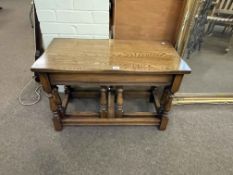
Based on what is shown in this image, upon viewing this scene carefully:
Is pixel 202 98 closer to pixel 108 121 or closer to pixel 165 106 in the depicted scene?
pixel 165 106

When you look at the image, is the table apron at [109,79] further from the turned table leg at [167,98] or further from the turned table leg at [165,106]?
the turned table leg at [165,106]

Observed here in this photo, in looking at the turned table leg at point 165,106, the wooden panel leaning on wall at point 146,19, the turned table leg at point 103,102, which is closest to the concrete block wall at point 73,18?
the wooden panel leaning on wall at point 146,19

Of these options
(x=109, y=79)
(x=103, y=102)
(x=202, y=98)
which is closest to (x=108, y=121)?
(x=103, y=102)

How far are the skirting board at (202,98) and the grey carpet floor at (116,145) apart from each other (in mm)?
62

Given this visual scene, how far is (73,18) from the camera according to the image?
1365 mm

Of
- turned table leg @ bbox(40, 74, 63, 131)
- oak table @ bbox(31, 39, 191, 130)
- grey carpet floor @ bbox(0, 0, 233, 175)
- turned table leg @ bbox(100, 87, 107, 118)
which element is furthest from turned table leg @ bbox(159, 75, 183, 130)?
turned table leg @ bbox(40, 74, 63, 131)

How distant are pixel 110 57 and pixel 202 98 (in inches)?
44.5

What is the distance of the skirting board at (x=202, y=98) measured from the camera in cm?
170

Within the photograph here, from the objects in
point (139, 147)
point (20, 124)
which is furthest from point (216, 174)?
point (20, 124)

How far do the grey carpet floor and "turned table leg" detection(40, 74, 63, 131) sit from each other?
4.5 inches

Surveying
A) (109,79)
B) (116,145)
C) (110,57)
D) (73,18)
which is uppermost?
(73,18)

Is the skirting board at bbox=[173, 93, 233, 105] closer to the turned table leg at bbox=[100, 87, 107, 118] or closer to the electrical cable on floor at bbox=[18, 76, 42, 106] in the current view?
the turned table leg at bbox=[100, 87, 107, 118]

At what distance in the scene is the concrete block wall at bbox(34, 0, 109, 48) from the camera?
4.27 feet

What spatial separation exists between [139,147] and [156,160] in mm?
154
